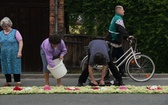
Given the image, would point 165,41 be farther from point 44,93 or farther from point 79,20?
point 44,93

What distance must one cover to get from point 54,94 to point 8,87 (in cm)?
143

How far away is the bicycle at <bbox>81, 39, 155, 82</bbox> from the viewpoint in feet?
31.1

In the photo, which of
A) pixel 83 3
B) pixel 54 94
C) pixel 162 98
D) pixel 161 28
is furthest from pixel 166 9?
pixel 54 94

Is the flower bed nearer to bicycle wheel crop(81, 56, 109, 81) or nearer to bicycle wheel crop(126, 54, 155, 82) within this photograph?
bicycle wheel crop(81, 56, 109, 81)

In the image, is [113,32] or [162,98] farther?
[113,32]

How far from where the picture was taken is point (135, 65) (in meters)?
9.61

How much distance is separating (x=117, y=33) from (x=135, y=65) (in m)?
1.04

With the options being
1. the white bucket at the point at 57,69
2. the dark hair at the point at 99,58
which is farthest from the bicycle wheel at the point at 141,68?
the white bucket at the point at 57,69

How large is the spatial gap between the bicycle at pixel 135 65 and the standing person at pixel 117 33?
0.17m

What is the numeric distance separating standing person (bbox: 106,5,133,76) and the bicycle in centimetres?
17

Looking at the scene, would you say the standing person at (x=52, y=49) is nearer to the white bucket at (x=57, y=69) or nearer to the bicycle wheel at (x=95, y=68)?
the white bucket at (x=57, y=69)

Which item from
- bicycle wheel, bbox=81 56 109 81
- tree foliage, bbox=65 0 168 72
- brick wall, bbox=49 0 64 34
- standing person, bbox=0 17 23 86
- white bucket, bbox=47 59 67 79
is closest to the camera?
white bucket, bbox=47 59 67 79

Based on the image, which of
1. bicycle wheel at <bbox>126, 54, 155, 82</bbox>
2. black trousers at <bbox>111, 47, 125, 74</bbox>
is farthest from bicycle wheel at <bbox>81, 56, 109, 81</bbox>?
bicycle wheel at <bbox>126, 54, 155, 82</bbox>

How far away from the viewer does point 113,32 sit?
370 inches
